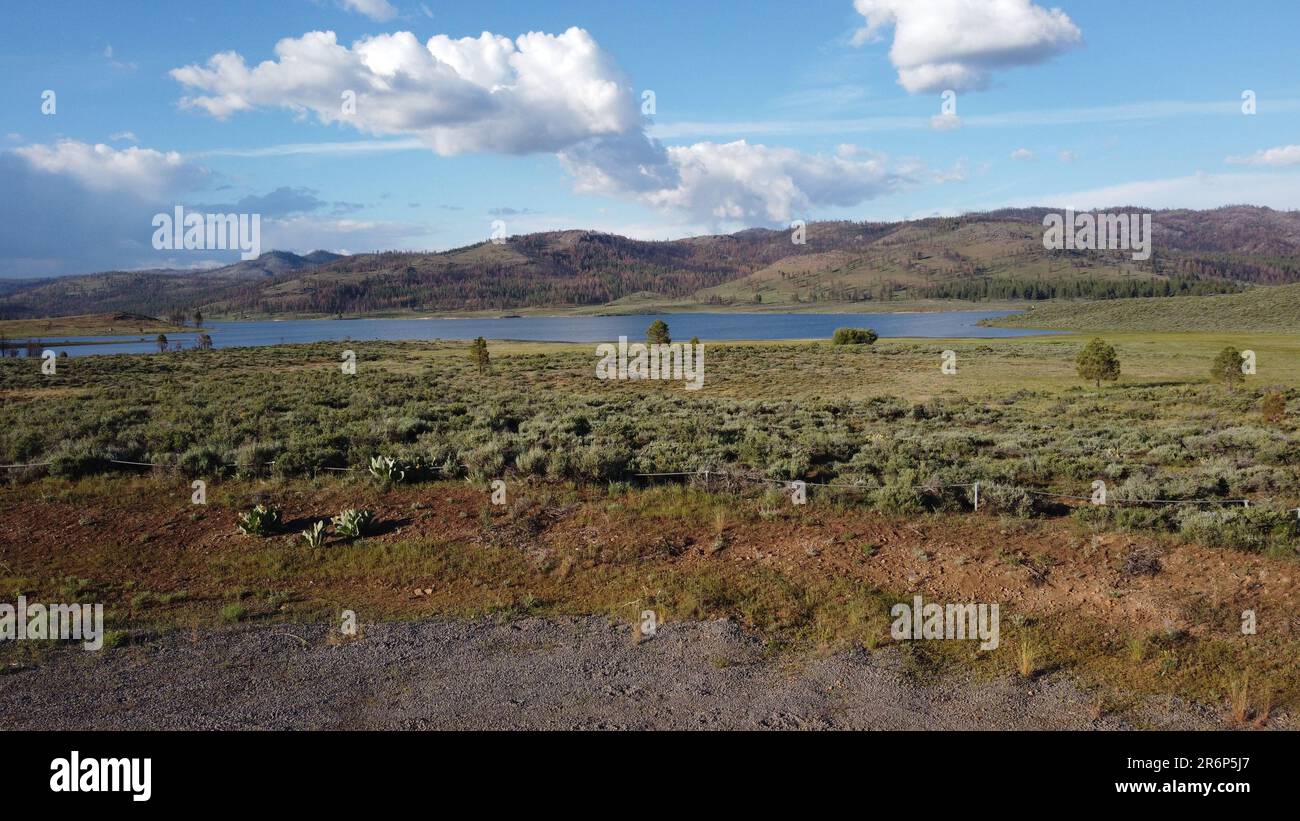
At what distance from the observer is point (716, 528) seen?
1189cm

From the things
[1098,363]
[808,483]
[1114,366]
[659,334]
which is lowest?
[808,483]

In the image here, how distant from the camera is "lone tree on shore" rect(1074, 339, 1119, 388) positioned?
38000 mm

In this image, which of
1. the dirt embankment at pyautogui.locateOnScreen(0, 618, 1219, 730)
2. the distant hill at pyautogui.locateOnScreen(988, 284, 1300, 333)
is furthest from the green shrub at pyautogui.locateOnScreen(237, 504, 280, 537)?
the distant hill at pyautogui.locateOnScreen(988, 284, 1300, 333)

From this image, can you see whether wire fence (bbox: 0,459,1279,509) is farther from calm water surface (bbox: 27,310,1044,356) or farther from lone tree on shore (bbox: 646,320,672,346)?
calm water surface (bbox: 27,310,1044,356)

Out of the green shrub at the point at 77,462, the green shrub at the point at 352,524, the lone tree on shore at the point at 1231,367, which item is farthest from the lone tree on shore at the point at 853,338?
the green shrub at the point at 352,524

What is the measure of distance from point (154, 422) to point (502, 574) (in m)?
18.4

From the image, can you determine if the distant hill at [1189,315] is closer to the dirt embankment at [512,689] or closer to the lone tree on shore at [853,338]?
the lone tree on shore at [853,338]

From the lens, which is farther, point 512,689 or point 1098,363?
point 1098,363

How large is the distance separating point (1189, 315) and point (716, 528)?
426 feet

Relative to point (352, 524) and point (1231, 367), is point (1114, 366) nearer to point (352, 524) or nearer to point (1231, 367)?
point (1231, 367)

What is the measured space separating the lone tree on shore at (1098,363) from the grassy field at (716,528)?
13981 millimetres

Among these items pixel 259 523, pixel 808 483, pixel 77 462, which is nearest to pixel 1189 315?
pixel 808 483

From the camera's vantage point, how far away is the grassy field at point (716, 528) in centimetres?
870
